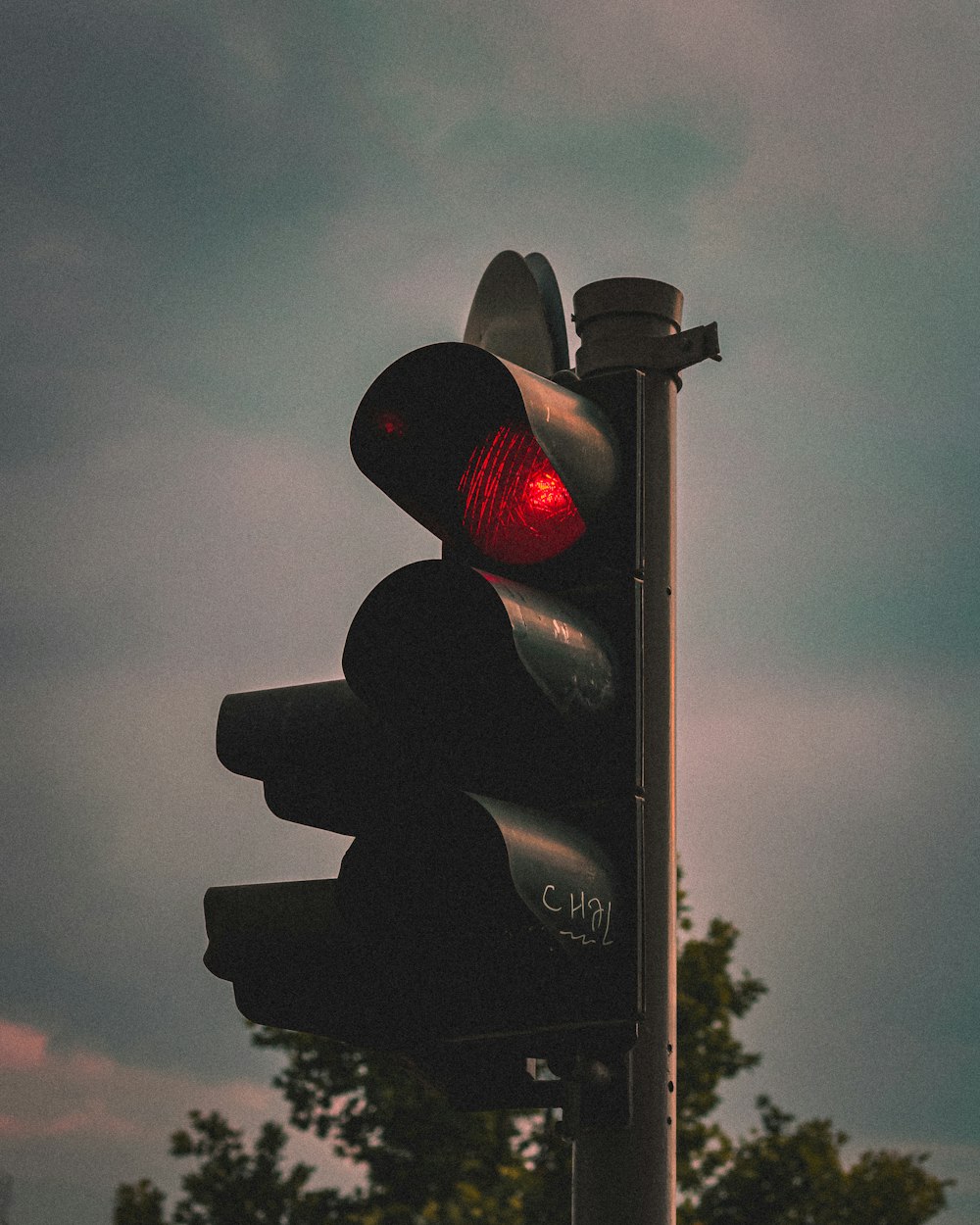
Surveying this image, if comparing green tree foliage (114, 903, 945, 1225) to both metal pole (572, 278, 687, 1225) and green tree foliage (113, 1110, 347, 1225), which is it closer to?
green tree foliage (113, 1110, 347, 1225)

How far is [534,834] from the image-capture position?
7.93 ft

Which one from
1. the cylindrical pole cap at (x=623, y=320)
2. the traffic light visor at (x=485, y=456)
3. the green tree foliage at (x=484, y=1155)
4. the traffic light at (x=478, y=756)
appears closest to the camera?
the traffic light at (x=478, y=756)

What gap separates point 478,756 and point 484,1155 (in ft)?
85.4

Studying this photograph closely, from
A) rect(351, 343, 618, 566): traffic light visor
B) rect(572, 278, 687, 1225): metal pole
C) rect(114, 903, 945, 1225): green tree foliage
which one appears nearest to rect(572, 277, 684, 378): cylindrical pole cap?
rect(572, 278, 687, 1225): metal pole

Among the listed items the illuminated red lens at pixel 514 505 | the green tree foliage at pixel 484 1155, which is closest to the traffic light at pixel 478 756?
the illuminated red lens at pixel 514 505

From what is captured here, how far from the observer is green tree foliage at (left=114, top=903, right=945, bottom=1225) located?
82.8 feet

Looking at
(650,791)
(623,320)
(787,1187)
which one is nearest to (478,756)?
(650,791)

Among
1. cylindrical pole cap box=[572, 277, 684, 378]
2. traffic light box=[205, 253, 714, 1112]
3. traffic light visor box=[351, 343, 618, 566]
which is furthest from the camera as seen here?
cylindrical pole cap box=[572, 277, 684, 378]

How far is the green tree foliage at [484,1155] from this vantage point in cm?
2525

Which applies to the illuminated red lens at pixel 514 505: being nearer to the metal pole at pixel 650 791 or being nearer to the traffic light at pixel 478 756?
the traffic light at pixel 478 756

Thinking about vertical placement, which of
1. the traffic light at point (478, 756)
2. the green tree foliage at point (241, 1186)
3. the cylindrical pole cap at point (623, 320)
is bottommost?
the traffic light at point (478, 756)

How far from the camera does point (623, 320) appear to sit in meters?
3.09

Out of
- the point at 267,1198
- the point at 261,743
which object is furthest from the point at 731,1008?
the point at 261,743

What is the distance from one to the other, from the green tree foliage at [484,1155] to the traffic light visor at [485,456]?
2310 centimetres
